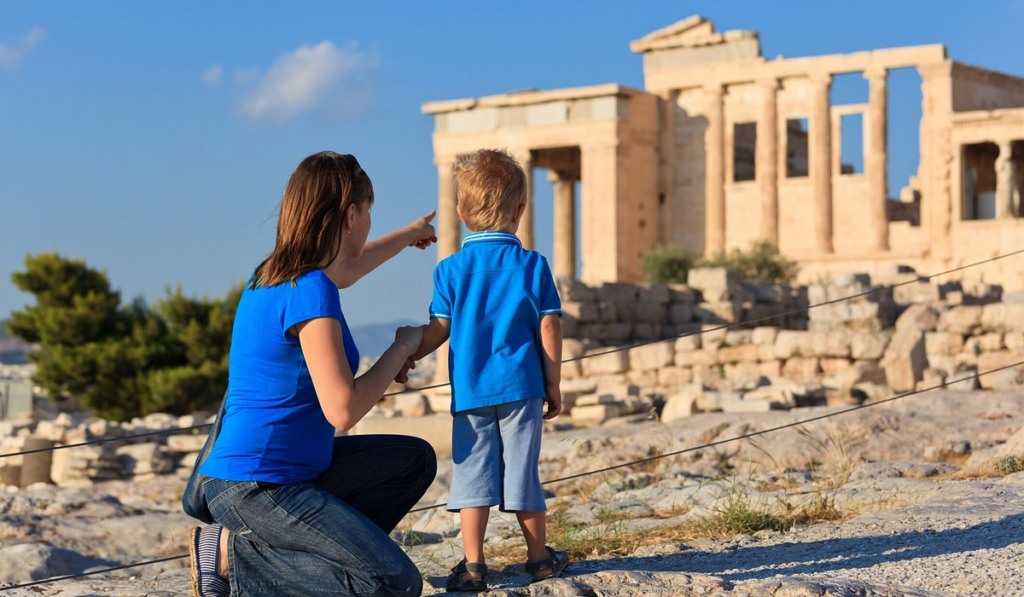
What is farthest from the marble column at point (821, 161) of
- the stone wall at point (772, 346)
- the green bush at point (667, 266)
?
the stone wall at point (772, 346)

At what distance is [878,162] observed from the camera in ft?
105

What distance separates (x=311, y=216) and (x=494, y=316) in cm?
65

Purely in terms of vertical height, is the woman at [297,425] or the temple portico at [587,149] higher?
the temple portico at [587,149]

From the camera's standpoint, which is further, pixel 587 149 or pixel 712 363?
pixel 587 149

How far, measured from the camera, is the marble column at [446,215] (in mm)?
33219

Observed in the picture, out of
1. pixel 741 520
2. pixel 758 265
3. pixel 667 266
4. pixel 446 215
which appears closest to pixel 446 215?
pixel 446 215

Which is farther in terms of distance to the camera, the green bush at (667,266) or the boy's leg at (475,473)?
the green bush at (667,266)

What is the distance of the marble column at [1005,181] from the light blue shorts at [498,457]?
28.4m

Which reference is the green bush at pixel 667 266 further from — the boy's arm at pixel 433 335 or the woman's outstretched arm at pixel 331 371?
the woman's outstretched arm at pixel 331 371

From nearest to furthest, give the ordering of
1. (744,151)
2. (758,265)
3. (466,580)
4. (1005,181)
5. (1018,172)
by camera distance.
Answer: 1. (466,580)
2. (758,265)
3. (1005,181)
4. (1018,172)
5. (744,151)

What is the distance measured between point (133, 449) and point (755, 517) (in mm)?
11022

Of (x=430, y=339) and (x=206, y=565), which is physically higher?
(x=430, y=339)

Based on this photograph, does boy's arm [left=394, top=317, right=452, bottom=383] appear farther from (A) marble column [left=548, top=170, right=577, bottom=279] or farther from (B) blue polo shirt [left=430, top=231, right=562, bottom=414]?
(A) marble column [left=548, top=170, right=577, bottom=279]

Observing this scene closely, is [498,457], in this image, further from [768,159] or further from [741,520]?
[768,159]
